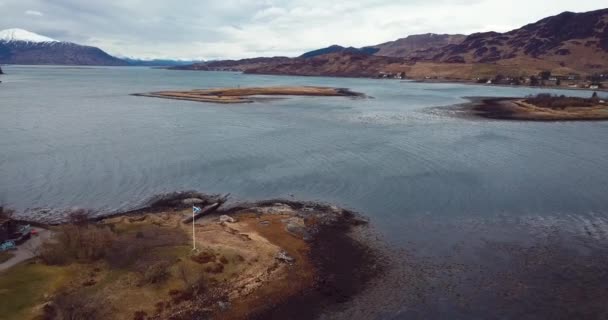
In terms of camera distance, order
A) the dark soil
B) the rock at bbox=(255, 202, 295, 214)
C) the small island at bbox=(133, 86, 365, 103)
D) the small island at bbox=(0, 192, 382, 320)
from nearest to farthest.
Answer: the small island at bbox=(0, 192, 382, 320), the dark soil, the rock at bbox=(255, 202, 295, 214), the small island at bbox=(133, 86, 365, 103)

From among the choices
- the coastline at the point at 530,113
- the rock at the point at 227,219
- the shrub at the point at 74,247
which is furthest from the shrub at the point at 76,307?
the coastline at the point at 530,113

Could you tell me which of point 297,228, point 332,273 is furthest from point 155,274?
point 297,228

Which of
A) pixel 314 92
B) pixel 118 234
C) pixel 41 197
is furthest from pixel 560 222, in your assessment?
pixel 314 92

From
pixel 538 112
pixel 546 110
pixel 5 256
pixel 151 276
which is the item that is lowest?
pixel 5 256

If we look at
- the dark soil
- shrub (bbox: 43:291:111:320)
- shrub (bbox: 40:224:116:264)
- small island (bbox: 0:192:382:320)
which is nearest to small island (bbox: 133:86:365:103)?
small island (bbox: 0:192:382:320)

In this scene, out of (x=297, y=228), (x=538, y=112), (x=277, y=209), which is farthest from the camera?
(x=538, y=112)

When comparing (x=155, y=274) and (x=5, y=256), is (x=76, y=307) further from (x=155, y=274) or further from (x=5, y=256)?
(x=5, y=256)

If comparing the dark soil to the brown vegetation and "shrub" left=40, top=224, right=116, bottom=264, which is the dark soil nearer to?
the brown vegetation
